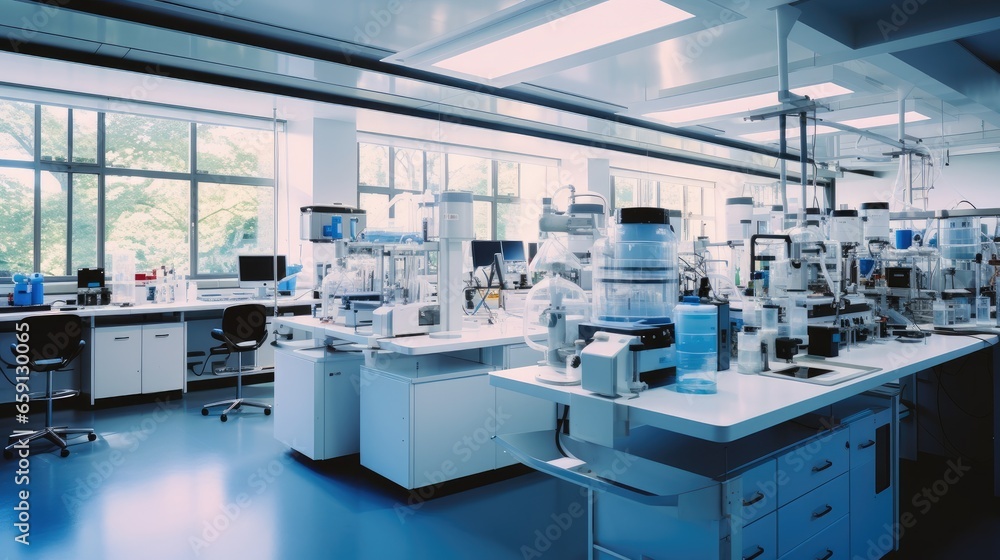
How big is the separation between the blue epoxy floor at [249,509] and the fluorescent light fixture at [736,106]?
10.2 feet

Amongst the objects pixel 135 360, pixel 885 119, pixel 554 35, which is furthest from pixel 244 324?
pixel 885 119

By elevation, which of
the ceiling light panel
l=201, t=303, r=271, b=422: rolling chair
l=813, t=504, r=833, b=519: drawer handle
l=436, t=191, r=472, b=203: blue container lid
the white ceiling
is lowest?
l=813, t=504, r=833, b=519: drawer handle

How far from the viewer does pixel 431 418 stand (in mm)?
3076

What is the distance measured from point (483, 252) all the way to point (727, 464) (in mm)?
4616

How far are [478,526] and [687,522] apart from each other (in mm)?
1343

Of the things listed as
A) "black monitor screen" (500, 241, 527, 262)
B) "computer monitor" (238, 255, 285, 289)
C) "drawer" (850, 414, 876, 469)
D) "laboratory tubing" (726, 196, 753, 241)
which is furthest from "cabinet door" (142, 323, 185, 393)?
"laboratory tubing" (726, 196, 753, 241)

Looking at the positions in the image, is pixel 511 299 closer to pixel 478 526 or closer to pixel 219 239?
pixel 478 526

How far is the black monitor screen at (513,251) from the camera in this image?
259 inches

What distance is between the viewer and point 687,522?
172cm

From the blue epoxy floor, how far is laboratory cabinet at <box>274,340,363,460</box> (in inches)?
6.0

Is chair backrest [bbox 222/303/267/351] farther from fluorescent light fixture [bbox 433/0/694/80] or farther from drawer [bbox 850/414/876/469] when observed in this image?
drawer [bbox 850/414/876/469]

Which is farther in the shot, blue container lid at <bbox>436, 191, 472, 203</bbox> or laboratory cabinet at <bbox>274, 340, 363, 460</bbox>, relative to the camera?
laboratory cabinet at <bbox>274, 340, 363, 460</bbox>

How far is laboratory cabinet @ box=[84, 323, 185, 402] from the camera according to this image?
16.3 ft

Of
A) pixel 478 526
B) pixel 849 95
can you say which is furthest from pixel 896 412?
pixel 849 95
